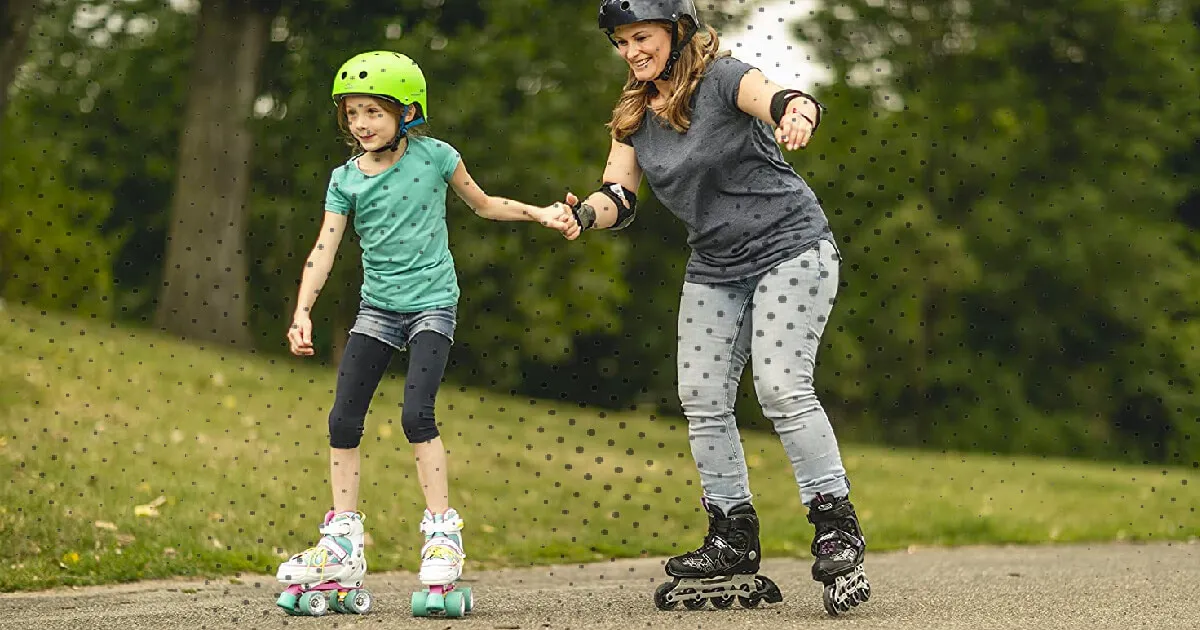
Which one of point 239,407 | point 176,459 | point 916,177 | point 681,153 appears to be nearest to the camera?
point 681,153

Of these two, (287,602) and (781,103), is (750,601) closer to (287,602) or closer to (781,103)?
(287,602)

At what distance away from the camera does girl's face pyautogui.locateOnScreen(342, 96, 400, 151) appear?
14.8ft

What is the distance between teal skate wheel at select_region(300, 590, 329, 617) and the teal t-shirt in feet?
2.84

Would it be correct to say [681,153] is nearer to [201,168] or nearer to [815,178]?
[201,168]

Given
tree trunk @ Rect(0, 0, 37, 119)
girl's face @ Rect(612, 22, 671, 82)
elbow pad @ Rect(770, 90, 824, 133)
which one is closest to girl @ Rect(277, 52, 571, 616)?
girl's face @ Rect(612, 22, 671, 82)

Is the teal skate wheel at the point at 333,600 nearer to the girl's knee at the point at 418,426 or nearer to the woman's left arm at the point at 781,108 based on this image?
the girl's knee at the point at 418,426

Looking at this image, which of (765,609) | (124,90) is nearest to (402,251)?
(765,609)

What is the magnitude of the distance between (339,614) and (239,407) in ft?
21.8

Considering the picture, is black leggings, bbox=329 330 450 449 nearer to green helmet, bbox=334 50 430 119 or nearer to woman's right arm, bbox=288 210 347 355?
woman's right arm, bbox=288 210 347 355

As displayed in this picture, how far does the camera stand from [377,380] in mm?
4648

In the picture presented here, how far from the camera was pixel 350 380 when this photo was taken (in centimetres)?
460

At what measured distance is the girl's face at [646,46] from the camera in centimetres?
447

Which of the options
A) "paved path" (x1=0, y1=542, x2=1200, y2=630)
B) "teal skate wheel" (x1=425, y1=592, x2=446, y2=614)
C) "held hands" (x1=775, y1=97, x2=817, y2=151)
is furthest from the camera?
"teal skate wheel" (x1=425, y1=592, x2=446, y2=614)

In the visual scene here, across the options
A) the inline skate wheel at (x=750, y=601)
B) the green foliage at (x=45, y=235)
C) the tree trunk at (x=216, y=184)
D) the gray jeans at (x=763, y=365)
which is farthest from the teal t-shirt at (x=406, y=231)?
the tree trunk at (x=216, y=184)
